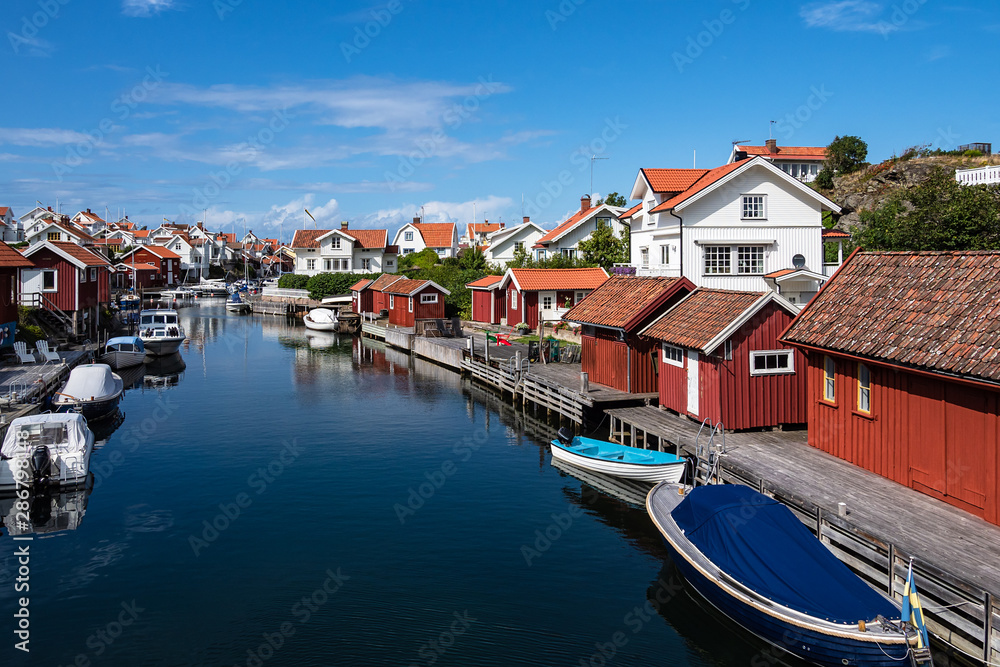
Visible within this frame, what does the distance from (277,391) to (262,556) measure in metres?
22.7

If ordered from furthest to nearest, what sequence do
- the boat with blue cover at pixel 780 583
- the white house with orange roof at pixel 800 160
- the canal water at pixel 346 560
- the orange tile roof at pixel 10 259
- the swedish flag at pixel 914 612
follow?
the white house with orange roof at pixel 800 160 → the orange tile roof at pixel 10 259 → the canal water at pixel 346 560 → the boat with blue cover at pixel 780 583 → the swedish flag at pixel 914 612

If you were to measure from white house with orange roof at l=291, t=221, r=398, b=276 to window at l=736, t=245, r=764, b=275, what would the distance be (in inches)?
2538

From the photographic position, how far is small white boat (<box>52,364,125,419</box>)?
29.6 metres

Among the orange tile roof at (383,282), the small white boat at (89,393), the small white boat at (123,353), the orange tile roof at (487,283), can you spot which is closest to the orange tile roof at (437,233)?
the orange tile roof at (383,282)

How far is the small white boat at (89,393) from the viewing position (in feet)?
97.2

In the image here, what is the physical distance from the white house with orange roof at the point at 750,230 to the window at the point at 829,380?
61.6 feet

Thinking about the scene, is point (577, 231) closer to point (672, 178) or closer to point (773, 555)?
point (672, 178)

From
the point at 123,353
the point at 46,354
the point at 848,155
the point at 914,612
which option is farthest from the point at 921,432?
the point at 848,155

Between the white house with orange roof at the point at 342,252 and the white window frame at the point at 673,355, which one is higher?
the white house with orange roof at the point at 342,252

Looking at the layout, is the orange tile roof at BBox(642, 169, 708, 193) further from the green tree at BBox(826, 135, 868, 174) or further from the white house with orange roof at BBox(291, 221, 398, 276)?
the white house with orange roof at BBox(291, 221, 398, 276)

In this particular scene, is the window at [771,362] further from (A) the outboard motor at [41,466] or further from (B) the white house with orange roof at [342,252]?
(B) the white house with orange roof at [342,252]

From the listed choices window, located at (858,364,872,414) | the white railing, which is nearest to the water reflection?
window, located at (858,364,872,414)

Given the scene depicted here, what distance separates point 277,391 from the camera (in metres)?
39.6

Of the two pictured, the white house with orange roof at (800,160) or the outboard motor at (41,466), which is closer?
the outboard motor at (41,466)
